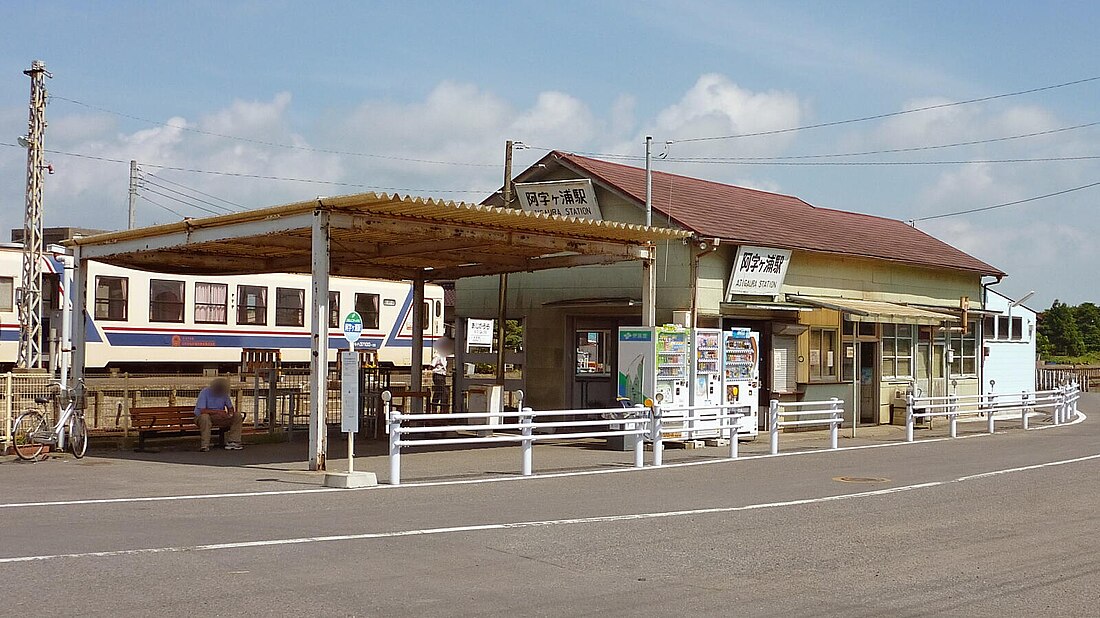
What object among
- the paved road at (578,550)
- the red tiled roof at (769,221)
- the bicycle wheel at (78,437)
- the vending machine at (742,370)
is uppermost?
the red tiled roof at (769,221)

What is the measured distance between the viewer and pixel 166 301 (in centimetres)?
3338

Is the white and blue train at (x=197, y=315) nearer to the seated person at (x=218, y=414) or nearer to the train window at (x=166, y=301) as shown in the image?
the train window at (x=166, y=301)

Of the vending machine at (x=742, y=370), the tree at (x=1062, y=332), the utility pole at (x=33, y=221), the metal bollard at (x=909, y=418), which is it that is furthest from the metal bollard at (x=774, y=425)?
the tree at (x=1062, y=332)

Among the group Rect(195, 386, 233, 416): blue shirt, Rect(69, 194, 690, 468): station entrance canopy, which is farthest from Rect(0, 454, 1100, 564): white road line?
Rect(195, 386, 233, 416): blue shirt

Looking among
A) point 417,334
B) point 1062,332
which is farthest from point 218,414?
point 1062,332

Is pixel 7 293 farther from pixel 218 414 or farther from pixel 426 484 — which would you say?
pixel 426 484

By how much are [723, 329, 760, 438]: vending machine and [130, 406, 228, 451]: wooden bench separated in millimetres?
9311

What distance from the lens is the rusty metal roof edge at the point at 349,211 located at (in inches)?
580

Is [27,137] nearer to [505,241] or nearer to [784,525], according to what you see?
[505,241]

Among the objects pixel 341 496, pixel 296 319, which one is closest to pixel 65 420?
pixel 341 496

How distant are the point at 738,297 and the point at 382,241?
7603 millimetres

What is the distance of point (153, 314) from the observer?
108 feet

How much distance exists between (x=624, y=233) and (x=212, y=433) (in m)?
8.31

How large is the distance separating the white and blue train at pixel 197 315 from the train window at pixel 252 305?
32 millimetres
